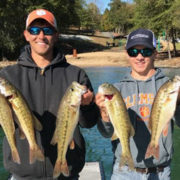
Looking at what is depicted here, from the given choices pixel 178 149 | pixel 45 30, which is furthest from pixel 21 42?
pixel 45 30

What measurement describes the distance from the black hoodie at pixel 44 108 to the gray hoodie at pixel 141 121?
0.52m

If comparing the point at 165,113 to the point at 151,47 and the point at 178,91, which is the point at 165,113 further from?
the point at 151,47

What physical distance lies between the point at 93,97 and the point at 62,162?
3.09 feet

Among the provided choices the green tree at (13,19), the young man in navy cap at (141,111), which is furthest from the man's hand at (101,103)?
the green tree at (13,19)

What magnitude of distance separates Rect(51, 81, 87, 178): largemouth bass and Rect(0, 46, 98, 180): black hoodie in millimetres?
282

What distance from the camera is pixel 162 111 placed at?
3.69 meters

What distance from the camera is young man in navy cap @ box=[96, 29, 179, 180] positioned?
394 centimetres

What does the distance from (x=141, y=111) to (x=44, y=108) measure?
1.39 metres

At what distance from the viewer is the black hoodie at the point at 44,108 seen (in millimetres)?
3859

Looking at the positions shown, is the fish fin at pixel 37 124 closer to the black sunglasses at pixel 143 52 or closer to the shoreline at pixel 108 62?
the black sunglasses at pixel 143 52

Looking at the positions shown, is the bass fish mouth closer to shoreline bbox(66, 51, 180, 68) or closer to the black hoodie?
the black hoodie

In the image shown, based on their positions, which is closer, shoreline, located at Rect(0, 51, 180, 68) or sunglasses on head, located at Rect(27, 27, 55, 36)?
sunglasses on head, located at Rect(27, 27, 55, 36)

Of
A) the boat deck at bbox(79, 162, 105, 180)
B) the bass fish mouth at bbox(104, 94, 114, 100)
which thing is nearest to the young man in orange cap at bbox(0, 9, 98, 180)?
the bass fish mouth at bbox(104, 94, 114, 100)

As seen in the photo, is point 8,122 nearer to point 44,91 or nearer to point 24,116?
point 24,116
